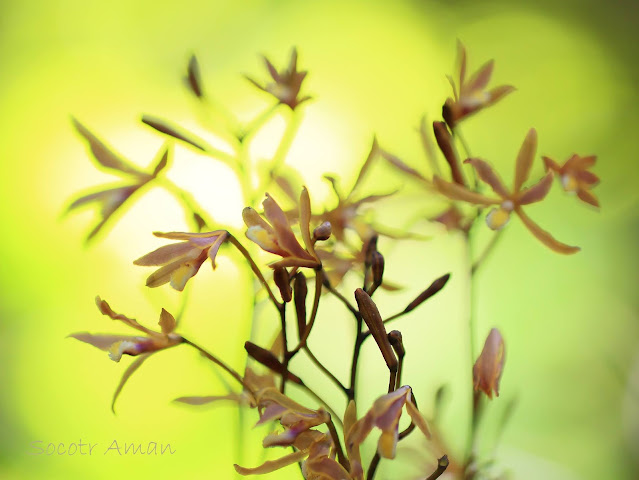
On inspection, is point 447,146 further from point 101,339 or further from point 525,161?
point 101,339

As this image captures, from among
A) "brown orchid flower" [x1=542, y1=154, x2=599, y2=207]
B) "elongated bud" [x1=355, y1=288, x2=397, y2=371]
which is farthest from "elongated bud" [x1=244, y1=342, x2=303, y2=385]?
"brown orchid flower" [x1=542, y1=154, x2=599, y2=207]

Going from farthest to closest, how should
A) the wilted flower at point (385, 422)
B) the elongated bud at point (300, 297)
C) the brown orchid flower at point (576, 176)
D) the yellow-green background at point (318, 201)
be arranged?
the yellow-green background at point (318, 201) → the brown orchid flower at point (576, 176) → the elongated bud at point (300, 297) → the wilted flower at point (385, 422)

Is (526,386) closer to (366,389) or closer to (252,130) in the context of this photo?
(366,389)

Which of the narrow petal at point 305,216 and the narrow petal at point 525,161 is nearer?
the narrow petal at point 305,216

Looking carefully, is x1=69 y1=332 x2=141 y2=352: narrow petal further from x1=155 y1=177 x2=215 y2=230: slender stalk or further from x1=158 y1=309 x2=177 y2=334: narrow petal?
x1=155 y1=177 x2=215 y2=230: slender stalk

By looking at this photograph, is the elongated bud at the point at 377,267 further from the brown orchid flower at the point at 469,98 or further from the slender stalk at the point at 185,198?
the slender stalk at the point at 185,198

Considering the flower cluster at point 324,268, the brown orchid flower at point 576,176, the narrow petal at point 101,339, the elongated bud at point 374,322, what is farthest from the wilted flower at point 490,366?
the narrow petal at point 101,339

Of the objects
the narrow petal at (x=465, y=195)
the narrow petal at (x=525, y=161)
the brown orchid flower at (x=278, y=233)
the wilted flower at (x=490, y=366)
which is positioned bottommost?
the wilted flower at (x=490, y=366)

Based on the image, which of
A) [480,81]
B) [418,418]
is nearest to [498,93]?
[480,81]
